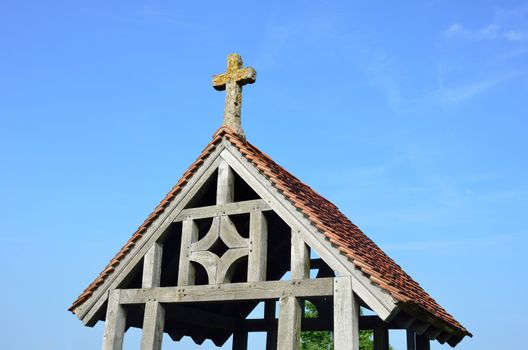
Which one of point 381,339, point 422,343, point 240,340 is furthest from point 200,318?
point 422,343

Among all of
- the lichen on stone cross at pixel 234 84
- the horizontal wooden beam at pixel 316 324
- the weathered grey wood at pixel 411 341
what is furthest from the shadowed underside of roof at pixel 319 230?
the horizontal wooden beam at pixel 316 324

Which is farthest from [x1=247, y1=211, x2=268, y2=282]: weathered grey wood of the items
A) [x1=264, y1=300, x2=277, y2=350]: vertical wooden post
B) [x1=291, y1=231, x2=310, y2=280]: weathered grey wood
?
[x1=264, y1=300, x2=277, y2=350]: vertical wooden post

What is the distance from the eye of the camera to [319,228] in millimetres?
8430

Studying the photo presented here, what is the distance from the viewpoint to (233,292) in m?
8.93

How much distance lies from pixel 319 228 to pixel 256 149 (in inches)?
104

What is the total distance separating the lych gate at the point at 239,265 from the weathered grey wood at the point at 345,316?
0.01 meters

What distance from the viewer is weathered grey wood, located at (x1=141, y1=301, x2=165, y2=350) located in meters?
9.30

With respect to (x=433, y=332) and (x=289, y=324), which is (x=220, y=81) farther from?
(x=433, y=332)

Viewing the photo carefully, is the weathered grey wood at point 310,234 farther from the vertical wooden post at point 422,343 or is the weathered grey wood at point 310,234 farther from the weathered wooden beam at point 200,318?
the vertical wooden post at point 422,343

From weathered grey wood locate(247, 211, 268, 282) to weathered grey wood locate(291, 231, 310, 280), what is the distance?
1.70ft

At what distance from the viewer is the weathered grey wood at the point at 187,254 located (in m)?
9.42

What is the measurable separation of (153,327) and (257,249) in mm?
2045

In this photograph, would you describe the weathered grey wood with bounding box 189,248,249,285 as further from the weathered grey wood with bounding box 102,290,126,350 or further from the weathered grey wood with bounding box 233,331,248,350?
the weathered grey wood with bounding box 233,331,248,350

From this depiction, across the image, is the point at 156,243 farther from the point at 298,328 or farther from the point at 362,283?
the point at 362,283
